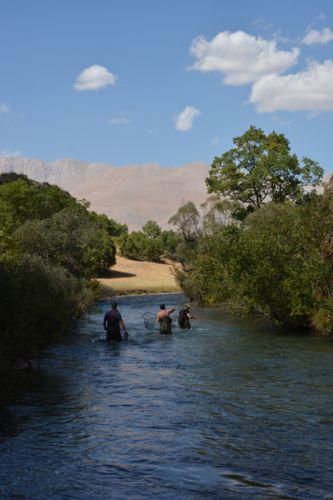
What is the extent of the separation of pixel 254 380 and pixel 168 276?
87814 millimetres

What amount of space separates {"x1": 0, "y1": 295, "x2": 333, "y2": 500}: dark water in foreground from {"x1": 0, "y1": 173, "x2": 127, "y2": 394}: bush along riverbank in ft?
4.44

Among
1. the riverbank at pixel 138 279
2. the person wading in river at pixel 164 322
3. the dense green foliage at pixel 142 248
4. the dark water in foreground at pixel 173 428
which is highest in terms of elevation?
the dense green foliage at pixel 142 248

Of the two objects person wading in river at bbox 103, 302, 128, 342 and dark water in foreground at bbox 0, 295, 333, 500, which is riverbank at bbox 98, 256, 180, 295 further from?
dark water in foreground at bbox 0, 295, 333, 500

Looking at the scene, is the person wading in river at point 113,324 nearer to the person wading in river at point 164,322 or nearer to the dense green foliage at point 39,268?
the dense green foliage at point 39,268

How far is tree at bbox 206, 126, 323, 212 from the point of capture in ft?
244

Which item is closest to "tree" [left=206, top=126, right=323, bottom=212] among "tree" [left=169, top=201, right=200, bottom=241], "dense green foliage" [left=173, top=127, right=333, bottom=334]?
"tree" [left=169, top=201, right=200, bottom=241]

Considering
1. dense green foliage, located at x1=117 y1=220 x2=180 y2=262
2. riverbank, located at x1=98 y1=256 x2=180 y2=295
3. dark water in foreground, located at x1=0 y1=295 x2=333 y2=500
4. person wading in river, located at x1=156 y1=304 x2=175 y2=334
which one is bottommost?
dark water in foreground, located at x1=0 y1=295 x2=333 y2=500

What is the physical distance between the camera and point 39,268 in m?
28.1

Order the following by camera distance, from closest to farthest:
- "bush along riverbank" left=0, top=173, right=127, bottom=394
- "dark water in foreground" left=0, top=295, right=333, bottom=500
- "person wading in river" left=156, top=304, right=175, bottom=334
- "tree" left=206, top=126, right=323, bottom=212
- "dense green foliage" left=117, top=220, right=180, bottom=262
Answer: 1. "dark water in foreground" left=0, top=295, right=333, bottom=500
2. "bush along riverbank" left=0, top=173, right=127, bottom=394
3. "person wading in river" left=156, top=304, right=175, bottom=334
4. "tree" left=206, top=126, right=323, bottom=212
5. "dense green foliage" left=117, top=220, right=180, bottom=262

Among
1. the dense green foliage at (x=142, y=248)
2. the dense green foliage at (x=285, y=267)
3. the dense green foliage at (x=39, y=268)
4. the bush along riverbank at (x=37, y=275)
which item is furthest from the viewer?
the dense green foliage at (x=142, y=248)

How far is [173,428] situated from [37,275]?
43.3 feet

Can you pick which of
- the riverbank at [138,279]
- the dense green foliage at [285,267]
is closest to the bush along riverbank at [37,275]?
the dense green foliage at [285,267]

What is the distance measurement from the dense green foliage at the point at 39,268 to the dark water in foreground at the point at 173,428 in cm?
147

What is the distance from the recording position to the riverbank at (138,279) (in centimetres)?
8834
